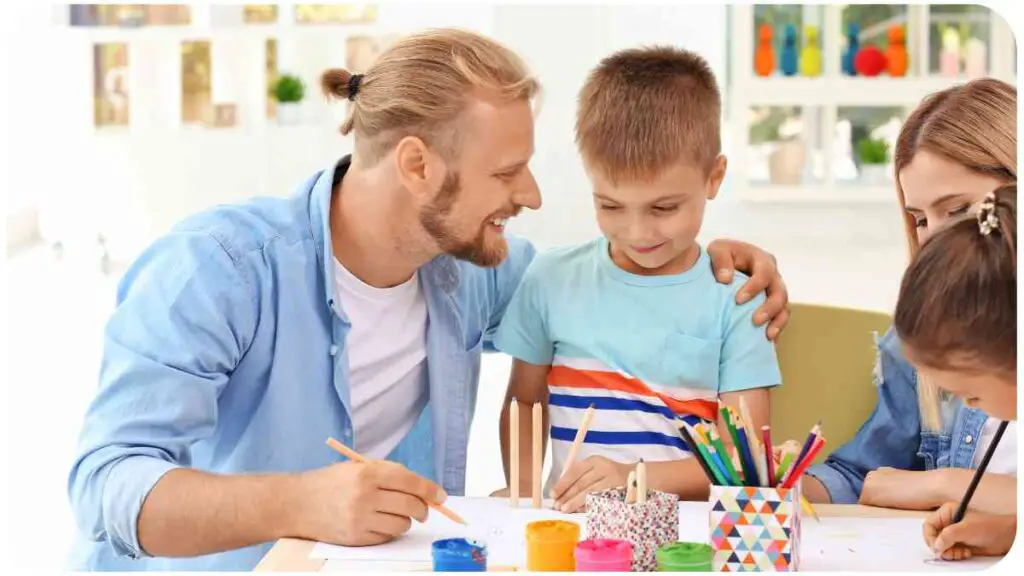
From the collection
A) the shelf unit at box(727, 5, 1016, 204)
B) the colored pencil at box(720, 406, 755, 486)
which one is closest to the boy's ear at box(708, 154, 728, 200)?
the colored pencil at box(720, 406, 755, 486)

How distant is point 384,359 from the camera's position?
1.78 metres

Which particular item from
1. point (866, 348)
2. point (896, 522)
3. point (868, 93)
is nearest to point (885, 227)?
point (868, 93)

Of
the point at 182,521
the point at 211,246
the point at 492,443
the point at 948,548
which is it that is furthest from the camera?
the point at 492,443

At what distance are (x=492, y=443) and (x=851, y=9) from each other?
81.9 inches


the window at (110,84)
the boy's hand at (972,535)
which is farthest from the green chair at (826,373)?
the window at (110,84)

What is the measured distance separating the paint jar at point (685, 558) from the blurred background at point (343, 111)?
11.2 feet

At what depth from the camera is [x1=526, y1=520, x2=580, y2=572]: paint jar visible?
1235 millimetres

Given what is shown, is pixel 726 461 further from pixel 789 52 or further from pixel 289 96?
pixel 289 96

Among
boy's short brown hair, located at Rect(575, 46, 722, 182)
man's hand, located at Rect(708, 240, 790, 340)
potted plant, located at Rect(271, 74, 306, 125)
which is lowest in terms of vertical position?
man's hand, located at Rect(708, 240, 790, 340)

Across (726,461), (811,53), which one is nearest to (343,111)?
(811,53)

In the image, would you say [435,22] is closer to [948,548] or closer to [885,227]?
[885,227]

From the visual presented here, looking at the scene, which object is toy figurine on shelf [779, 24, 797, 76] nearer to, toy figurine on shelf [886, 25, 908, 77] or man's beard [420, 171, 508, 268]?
toy figurine on shelf [886, 25, 908, 77]

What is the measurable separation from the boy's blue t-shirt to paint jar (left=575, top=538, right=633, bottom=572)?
1.61ft

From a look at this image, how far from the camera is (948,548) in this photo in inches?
50.7
